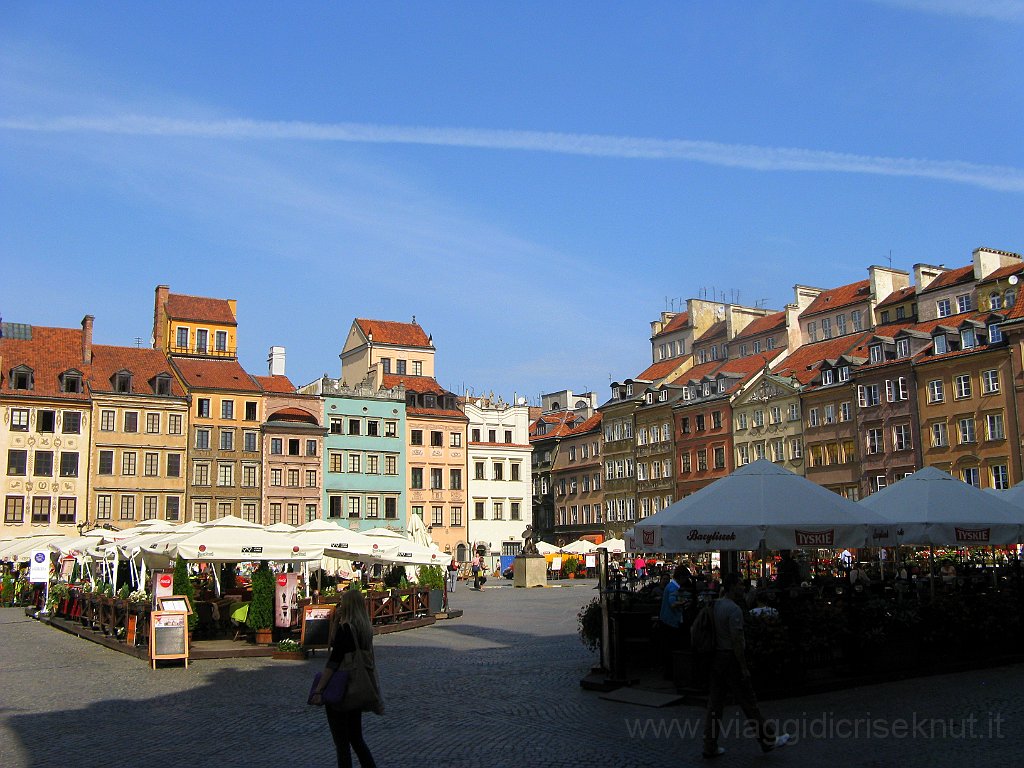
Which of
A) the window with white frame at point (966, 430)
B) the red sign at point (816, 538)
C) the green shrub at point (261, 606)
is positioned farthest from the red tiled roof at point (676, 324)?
the red sign at point (816, 538)

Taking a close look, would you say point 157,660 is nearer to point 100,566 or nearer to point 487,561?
point 100,566

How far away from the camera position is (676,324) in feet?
296

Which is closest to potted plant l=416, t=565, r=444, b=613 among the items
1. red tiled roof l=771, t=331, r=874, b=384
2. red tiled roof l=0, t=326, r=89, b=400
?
red tiled roof l=0, t=326, r=89, b=400

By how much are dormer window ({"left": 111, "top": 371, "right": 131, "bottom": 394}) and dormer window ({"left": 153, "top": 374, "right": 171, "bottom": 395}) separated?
1566mm

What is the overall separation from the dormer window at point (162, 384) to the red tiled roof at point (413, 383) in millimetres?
16205

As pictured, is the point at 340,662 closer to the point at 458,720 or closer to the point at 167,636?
the point at 458,720

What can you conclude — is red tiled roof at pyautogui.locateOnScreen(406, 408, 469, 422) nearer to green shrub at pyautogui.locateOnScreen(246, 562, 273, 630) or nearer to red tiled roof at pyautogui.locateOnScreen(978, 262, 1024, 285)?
red tiled roof at pyautogui.locateOnScreen(978, 262, 1024, 285)

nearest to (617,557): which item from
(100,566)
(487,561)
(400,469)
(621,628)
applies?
(487,561)

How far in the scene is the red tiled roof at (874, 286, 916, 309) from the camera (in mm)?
68912

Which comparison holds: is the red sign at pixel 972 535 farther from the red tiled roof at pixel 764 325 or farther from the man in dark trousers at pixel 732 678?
the red tiled roof at pixel 764 325

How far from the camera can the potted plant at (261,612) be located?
2305 cm

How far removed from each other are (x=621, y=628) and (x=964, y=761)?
616 centimetres

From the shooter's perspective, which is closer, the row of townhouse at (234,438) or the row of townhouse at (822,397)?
the row of townhouse at (822,397)

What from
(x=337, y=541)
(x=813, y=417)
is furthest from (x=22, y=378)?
(x=813, y=417)
